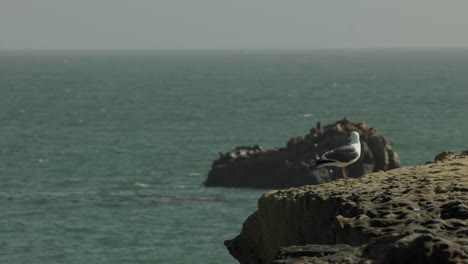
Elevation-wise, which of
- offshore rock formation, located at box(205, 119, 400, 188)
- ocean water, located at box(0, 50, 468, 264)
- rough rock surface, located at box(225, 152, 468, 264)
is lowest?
ocean water, located at box(0, 50, 468, 264)

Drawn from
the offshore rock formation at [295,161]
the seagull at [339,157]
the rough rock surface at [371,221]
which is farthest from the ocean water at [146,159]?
the rough rock surface at [371,221]

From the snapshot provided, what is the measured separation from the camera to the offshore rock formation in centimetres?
7650

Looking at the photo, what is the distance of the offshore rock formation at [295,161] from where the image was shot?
251 feet

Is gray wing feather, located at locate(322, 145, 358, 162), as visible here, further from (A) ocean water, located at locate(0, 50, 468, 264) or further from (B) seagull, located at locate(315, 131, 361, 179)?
(A) ocean water, located at locate(0, 50, 468, 264)

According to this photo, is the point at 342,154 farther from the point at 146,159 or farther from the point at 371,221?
the point at 146,159

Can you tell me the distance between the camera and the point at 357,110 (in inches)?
6457

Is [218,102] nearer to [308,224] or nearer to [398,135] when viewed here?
[398,135]

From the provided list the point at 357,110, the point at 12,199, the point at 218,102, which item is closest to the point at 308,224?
the point at 12,199

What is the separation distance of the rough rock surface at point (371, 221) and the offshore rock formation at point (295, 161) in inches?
1970

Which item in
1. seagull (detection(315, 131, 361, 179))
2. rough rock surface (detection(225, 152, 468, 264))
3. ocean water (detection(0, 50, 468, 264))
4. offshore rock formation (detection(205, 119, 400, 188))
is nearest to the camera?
rough rock surface (detection(225, 152, 468, 264))

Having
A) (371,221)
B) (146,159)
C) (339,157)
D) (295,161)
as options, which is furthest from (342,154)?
(146,159)

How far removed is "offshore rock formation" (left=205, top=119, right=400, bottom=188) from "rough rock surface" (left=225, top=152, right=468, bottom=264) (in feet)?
164

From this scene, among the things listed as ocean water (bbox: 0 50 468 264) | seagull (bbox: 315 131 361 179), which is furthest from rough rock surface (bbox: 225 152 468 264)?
ocean water (bbox: 0 50 468 264)

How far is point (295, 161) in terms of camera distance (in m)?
78.2
